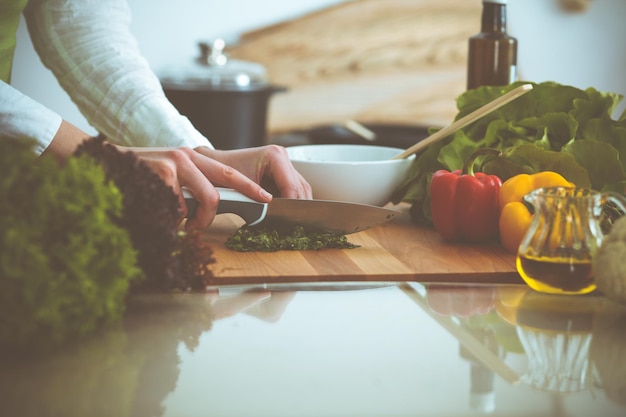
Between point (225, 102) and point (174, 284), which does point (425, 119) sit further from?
point (174, 284)

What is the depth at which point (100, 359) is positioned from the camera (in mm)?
714

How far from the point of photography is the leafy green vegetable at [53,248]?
0.64 m

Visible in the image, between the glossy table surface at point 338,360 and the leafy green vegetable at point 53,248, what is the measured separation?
0.15ft

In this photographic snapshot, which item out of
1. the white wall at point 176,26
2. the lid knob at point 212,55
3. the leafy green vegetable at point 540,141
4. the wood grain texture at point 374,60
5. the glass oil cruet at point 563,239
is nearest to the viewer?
the glass oil cruet at point 563,239

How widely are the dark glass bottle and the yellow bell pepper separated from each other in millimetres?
445

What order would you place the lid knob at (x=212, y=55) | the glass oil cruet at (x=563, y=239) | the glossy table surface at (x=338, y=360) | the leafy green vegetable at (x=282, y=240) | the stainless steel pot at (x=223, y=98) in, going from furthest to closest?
1. the lid knob at (x=212, y=55)
2. the stainless steel pot at (x=223, y=98)
3. the leafy green vegetable at (x=282, y=240)
4. the glass oil cruet at (x=563, y=239)
5. the glossy table surface at (x=338, y=360)

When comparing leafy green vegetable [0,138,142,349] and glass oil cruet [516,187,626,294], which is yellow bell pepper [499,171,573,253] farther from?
leafy green vegetable [0,138,142,349]

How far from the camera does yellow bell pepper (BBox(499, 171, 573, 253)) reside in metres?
1.17

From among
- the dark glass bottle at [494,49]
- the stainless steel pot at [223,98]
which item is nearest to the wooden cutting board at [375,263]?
the dark glass bottle at [494,49]

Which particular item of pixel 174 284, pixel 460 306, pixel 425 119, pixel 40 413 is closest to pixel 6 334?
pixel 40 413

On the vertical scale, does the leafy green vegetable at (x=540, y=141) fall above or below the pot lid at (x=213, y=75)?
above

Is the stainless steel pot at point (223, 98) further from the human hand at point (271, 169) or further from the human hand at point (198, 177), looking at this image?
the human hand at point (198, 177)

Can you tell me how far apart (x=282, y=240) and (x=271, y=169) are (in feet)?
0.53

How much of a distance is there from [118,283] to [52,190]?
10 cm
